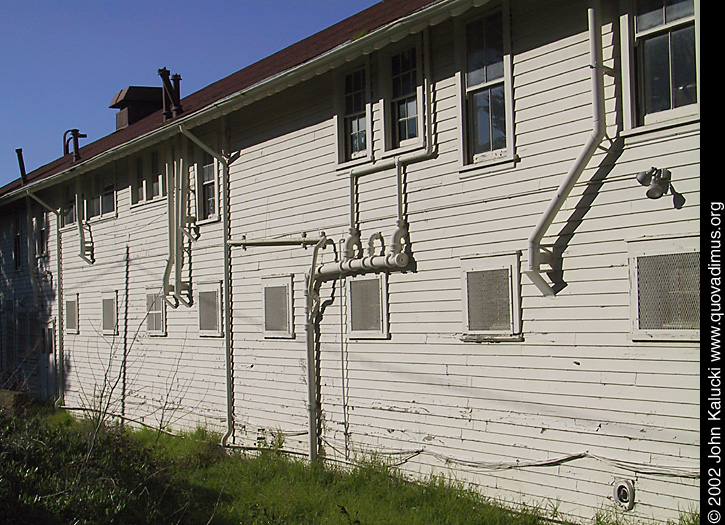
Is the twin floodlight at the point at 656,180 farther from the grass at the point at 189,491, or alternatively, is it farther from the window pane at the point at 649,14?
the grass at the point at 189,491

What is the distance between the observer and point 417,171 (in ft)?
32.3

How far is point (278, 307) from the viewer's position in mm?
12312

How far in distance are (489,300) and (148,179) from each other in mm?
10371

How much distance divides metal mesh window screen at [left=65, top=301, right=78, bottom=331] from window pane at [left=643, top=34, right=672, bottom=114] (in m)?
16.2

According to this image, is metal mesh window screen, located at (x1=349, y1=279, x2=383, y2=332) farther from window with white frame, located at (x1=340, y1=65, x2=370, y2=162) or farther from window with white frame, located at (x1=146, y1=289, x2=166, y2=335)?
window with white frame, located at (x1=146, y1=289, x2=166, y2=335)

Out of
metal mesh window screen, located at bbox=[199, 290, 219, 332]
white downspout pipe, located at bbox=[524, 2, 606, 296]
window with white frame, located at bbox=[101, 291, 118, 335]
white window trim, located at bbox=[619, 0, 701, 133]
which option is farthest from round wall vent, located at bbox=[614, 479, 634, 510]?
window with white frame, located at bbox=[101, 291, 118, 335]

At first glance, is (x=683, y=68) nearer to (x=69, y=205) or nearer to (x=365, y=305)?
(x=365, y=305)

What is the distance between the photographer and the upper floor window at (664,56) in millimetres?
7070

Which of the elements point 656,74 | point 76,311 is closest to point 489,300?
point 656,74

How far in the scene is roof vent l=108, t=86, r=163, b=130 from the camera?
970 inches
